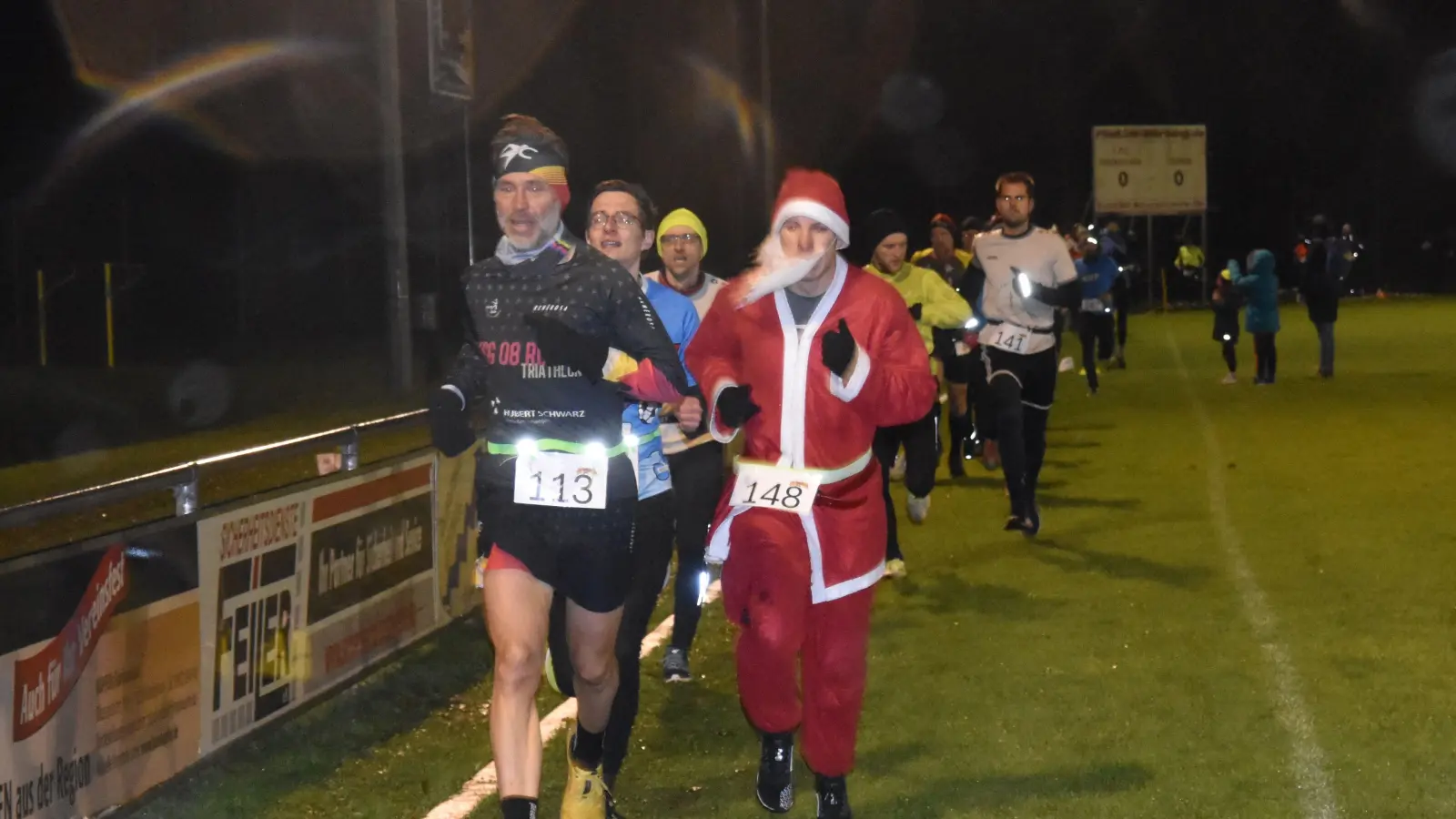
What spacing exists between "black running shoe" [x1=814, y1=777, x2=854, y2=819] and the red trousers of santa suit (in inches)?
1.6

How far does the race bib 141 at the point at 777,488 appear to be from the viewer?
5324 millimetres

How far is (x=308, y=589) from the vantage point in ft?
23.4

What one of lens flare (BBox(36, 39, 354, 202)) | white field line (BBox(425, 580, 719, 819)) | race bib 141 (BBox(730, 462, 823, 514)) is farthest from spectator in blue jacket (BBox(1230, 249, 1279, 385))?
lens flare (BBox(36, 39, 354, 202))

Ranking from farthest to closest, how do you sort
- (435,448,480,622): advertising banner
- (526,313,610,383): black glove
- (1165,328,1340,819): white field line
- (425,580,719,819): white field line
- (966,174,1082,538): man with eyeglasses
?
(966,174,1082,538): man with eyeglasses < (435,448,480,622): advertising banner < (425,580,719,819): white field line < (1165,328,1340,819): white field line < (526,313,610,383): black glove

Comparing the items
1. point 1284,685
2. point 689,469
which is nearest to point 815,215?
point 689,469

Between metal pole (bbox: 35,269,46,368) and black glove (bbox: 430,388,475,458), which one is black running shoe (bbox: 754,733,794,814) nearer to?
black glove (bbox: 430,388,475,458)

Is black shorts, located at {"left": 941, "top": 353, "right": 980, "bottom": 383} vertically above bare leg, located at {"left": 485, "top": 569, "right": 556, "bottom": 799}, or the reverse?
black shorts, located at {"left": 941, "top": 353, "right": 980, "bottom": 383}

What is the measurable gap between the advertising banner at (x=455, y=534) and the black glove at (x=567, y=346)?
396cm

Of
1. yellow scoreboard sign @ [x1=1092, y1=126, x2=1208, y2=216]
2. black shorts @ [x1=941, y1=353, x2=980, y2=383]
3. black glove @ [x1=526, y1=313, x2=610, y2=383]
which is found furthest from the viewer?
yellow scoreboard sign @ [x1=1092, y1=126, x2=1208, y2=216]

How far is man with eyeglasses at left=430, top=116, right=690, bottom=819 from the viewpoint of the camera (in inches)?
195

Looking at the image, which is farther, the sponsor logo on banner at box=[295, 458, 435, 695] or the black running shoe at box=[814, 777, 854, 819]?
the sponsor logo on banner at box=[295, 458, 435, 695]

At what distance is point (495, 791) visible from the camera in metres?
6.14

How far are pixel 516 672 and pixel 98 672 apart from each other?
1.46m

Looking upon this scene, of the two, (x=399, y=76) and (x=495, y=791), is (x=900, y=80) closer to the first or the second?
(x=399, y=76)
